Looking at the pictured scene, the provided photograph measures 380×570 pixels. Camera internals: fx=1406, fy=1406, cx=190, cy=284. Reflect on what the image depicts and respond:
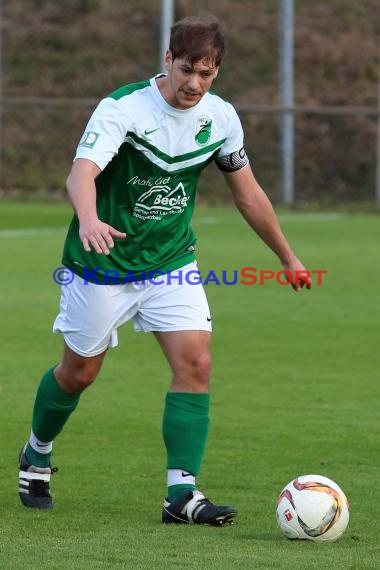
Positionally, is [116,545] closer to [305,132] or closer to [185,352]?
[185,352]

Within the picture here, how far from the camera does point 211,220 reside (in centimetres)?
2398

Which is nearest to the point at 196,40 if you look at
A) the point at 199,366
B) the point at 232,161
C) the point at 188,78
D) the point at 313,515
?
the point at 188,78

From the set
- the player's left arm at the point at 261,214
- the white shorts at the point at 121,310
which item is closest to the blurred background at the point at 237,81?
the player's left arm at the point at 261,214

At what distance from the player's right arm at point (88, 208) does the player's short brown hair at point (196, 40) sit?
1.94ft

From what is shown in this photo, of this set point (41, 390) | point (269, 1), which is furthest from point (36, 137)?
point (41, 390)

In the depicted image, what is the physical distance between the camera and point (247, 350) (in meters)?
11.2

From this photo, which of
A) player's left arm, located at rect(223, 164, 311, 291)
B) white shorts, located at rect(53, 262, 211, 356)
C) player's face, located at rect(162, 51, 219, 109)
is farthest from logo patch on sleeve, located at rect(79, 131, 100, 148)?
player's left arm, located at rect(223, 164, 311, 291)

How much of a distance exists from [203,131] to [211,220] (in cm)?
1795

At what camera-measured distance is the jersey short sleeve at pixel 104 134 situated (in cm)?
573

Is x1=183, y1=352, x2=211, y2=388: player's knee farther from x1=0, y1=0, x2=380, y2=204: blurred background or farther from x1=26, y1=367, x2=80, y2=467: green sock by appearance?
x1=0, y1=0, x2=380, y2=204: blurred background

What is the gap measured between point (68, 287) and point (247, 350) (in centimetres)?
518

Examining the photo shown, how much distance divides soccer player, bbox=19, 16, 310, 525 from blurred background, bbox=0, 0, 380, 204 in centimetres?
2227

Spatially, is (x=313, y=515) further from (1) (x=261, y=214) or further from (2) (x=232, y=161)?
(2) (x=232, y=161)

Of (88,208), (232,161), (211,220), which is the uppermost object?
(232,161)
